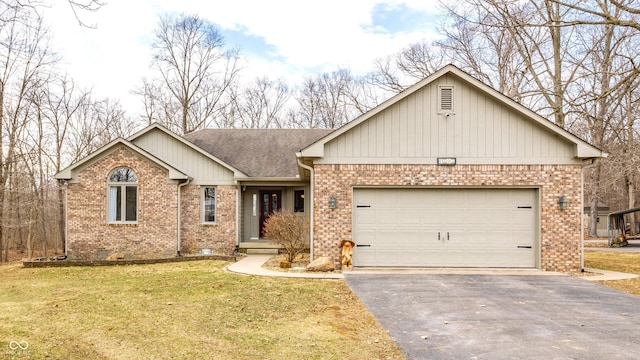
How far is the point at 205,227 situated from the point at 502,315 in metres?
12.1

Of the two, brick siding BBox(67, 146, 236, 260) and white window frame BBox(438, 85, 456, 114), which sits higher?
white window frame BBox(438, 85, 456, 114)

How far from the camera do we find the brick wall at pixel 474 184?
11531mm

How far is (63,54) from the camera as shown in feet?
69.9

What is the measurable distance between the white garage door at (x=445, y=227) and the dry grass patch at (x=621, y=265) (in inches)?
82.5

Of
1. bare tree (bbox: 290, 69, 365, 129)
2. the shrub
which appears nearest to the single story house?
the shrub

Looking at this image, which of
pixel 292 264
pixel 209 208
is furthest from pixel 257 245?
pixel 292 264

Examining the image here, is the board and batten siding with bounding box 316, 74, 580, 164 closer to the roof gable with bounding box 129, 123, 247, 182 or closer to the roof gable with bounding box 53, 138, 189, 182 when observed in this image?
the roof gable with bounding box 129, 123, 247, 182

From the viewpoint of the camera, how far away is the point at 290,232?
13.7 metres

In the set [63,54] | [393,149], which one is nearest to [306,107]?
[63,54]

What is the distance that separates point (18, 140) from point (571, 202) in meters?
24.8

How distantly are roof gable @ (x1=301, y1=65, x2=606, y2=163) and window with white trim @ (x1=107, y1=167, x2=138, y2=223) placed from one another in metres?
7.87

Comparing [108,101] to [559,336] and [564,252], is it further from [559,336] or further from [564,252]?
[559,336]

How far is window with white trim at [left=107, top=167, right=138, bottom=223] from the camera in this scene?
619 inches

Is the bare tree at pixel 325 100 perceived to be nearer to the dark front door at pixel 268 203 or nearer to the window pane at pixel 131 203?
the dark front door at pixel 268 203
